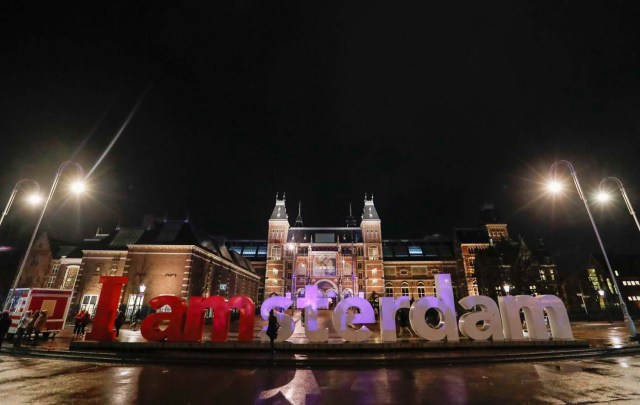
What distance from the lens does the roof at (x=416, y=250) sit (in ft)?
202

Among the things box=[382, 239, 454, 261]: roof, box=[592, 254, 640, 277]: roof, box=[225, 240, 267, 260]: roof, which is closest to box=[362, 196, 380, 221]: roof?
box=[382, 239, 454, 261]: roof

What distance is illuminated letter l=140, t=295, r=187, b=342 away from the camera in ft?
42.4

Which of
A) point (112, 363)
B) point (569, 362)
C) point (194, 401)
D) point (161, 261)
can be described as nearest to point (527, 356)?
point (569, 362)

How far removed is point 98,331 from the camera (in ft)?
44.9

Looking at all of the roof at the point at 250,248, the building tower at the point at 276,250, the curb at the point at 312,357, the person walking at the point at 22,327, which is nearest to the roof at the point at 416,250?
the building tower at the point at 276,250

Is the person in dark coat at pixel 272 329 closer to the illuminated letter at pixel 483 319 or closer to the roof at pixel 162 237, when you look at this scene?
the illuminated letter at pixel 483 319

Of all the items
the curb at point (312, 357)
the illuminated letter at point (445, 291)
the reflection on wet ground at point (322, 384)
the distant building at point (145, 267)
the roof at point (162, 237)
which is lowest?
the reflection on wet ground at point (322, 384)

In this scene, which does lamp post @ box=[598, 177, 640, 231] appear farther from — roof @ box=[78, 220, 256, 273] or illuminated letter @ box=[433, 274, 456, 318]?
roof @ box=[78, 220, 256, 273]

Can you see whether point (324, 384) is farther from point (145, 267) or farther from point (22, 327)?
point (145, 267)

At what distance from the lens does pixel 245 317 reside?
44.3ft

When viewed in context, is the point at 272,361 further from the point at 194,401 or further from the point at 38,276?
the point at 38,276

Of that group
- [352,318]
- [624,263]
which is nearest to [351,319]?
[352,318]

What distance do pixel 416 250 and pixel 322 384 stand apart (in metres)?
60.3

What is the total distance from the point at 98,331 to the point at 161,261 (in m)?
21.1
